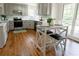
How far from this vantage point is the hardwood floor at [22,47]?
2.16 meters

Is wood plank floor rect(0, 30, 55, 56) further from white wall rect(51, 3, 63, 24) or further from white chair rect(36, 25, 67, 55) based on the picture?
white wall rect(51, 3, 63, 24)

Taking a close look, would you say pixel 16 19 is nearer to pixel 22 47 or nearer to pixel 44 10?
pixel 44 10

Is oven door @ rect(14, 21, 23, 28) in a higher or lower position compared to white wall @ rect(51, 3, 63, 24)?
lower

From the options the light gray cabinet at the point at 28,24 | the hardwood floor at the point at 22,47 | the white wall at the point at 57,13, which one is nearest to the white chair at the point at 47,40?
the hardwood floor at the point at 22,47

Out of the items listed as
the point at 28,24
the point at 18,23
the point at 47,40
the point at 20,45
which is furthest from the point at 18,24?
the point at 47,40

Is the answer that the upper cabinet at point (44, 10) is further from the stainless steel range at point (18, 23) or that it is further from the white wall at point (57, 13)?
the stainless steel range at point (18, 23)

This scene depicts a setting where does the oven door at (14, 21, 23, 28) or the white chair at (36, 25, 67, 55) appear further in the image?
the white chair at (36, 25, 67, 55)

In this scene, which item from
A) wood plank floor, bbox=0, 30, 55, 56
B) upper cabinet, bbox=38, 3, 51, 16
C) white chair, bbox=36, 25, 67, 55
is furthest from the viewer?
white chair, bbox=36, 25, 67, 55

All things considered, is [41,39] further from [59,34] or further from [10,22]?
[10,22]

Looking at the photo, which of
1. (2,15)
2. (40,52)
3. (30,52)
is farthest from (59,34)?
(2,15)

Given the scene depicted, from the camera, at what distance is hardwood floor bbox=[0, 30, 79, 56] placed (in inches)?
85.0

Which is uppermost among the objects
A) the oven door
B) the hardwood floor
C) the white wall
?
the white wall

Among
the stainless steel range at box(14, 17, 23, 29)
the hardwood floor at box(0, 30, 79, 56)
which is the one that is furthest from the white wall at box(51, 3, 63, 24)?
the stainless steel range at box(14, 17, 23, 29)

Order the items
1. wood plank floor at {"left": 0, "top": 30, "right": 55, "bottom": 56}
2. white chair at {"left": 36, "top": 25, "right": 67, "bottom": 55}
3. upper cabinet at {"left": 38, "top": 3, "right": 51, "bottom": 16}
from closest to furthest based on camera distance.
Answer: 1. upper cabinet at {"left": 38, "top": 3, "right": 51, "bottom": 16}
2. wood plank floor at {"left": 0, "top": 30, "right": 55, "bottom": 56}
3. white chair at {"left": 36, "top": 25, "right": 67, "bottom": 55}
